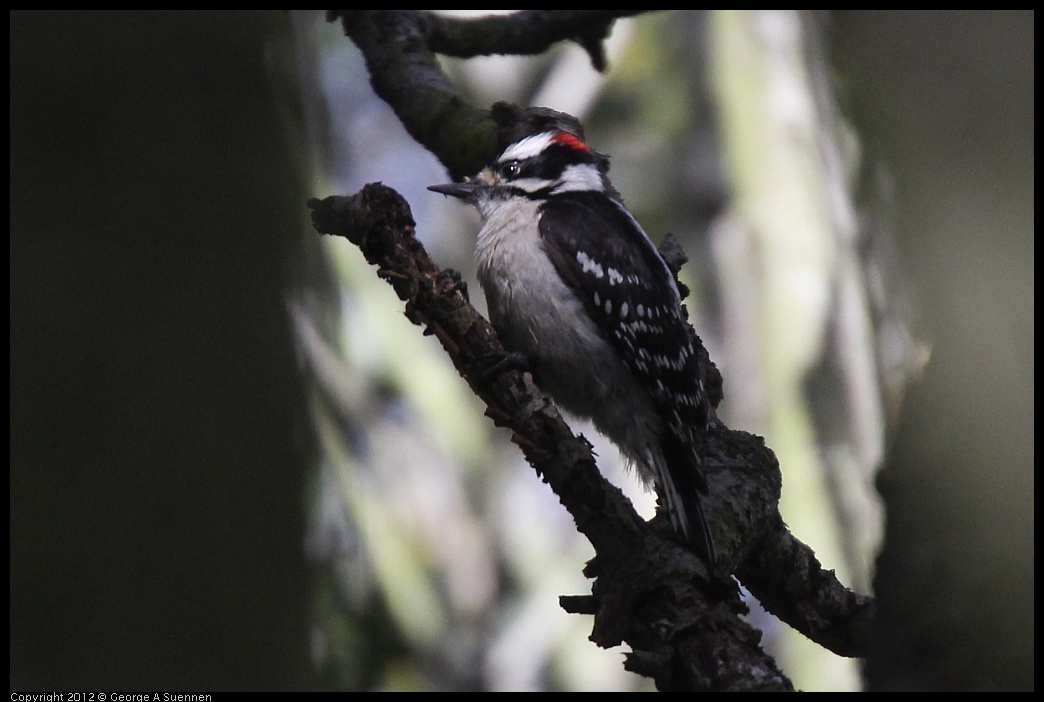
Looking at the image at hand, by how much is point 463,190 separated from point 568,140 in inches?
19.1

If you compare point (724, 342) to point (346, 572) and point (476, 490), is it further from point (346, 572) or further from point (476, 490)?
point (346, 572)

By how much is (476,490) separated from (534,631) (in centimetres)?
101

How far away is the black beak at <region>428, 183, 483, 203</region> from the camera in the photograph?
3.45 m

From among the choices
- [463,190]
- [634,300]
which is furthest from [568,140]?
[634,300]

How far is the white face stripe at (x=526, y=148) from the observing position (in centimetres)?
345

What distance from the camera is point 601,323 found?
10.3 feet

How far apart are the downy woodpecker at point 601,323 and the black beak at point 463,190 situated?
0.08 m

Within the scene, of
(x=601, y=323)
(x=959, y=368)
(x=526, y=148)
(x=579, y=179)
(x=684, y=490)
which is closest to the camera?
(x=959, y=368)

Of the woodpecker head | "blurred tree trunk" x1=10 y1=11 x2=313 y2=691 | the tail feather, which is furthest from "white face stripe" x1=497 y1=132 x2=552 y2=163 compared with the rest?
"blurred tree trunk" x1=10 y1=11 x2=313 y2=691

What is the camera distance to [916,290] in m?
0.99

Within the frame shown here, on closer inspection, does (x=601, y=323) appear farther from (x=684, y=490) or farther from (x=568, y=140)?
(x=568, y=140)

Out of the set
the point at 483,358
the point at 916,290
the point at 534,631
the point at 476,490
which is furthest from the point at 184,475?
the point at 476,490

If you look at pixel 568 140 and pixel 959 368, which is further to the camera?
pixel 568 140

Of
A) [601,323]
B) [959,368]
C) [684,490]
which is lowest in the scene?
[959,368]
